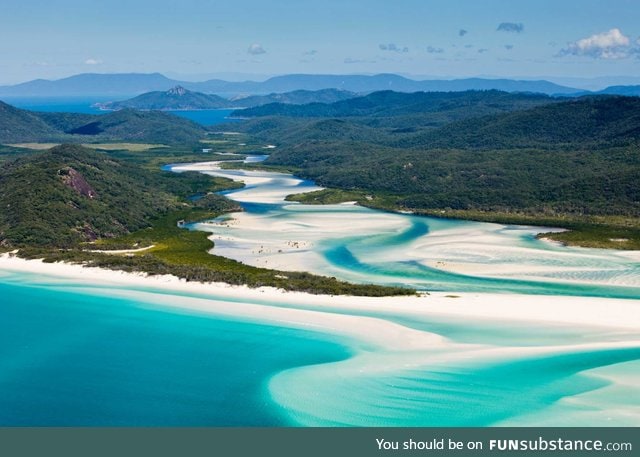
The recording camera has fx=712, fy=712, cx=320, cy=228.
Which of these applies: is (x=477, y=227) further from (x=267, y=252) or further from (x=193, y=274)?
(x=193, y=274)

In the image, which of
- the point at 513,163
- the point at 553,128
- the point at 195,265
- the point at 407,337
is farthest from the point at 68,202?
the point at 553,128

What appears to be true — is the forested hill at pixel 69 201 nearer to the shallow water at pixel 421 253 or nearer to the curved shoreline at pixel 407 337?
the shallow water at pixel 421 253

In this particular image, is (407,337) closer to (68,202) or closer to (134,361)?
(134,361)

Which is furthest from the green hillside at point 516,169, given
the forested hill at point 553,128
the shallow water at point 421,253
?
the shallow water at point 421,253

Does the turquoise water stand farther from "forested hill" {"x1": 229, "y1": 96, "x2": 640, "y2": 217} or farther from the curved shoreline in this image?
"forested hill" {"x1": 229, "y1": 96, "x2": 640, "y2": 217}

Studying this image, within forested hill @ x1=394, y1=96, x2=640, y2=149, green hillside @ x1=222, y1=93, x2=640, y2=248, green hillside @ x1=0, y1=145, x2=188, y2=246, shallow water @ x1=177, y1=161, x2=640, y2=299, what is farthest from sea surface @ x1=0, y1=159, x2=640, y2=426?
forested hill @ x1=394, y1=96, x2=640, y2=149

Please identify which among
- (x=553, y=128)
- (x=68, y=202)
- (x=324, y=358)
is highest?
(x=553, y=128)
